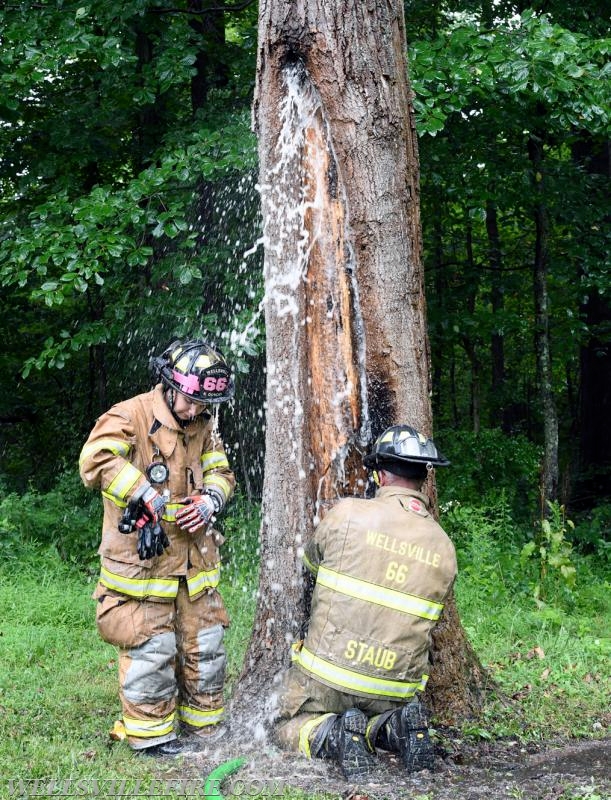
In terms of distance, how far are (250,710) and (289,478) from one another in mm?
1134

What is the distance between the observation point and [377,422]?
430 centimetres

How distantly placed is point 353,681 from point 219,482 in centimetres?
130

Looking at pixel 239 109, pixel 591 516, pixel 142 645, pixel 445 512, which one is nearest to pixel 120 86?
pixel 239 109

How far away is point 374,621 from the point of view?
379cm

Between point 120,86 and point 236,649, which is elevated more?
point 120,86

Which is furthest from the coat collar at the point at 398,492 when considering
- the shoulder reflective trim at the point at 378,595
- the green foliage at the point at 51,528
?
the green foliage at the point at 51,528

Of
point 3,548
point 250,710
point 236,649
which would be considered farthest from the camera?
point 3,548

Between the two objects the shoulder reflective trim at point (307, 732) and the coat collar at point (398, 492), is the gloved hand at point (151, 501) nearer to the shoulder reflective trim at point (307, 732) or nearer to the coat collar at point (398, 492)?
the coat collar at point (398, 492)

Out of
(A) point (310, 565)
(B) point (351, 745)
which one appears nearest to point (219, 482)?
(A) point (310, 565)

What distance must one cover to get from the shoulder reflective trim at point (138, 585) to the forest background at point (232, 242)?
5.53 ft

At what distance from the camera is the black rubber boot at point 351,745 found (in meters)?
3.71

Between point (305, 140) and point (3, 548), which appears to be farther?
point (3, 548)

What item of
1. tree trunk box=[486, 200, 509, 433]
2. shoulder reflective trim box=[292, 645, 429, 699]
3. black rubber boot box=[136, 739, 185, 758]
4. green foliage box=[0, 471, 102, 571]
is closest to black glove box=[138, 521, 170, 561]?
shoulder reflective trim box=[292, 645, 429, 699]

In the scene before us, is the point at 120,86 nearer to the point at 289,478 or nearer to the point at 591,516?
the point at 289,478
